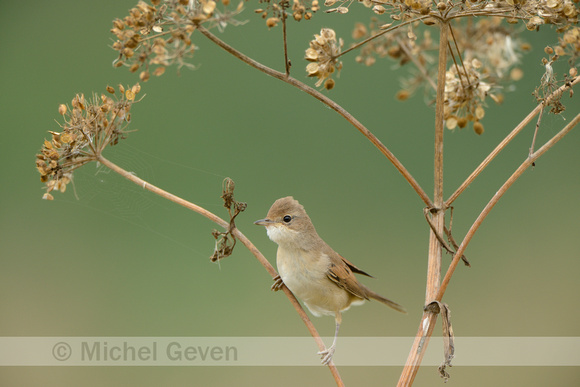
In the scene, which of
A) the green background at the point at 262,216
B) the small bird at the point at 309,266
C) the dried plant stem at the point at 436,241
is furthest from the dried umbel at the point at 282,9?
the green background at the point at 262,216

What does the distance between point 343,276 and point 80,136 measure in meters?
1.06

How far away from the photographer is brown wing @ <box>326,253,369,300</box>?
2.17 m

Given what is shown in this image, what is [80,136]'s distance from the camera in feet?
5.10

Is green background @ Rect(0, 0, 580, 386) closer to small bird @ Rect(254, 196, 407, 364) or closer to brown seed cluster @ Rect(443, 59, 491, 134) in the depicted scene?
small bird @ Rect(254, 196, 407, 364)

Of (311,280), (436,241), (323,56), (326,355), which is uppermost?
(323,56)

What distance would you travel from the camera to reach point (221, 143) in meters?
4.46

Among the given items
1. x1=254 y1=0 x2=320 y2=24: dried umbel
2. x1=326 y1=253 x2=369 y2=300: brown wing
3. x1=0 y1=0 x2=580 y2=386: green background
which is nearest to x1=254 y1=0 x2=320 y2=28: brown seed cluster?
x1=254 y1=0 x2=320 y2=24: dried umbel

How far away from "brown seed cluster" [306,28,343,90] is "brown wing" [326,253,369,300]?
2.60 ft

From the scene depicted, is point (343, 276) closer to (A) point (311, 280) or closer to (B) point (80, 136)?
(A) point (311, 280)

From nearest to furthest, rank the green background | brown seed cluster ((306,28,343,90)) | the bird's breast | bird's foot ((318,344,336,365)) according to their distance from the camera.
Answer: bird's foot ((318,344,336,365)) → brown seed cluster ((306,28,343,90)) → the bird's breast → the green background

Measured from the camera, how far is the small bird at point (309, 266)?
2104 millimetres

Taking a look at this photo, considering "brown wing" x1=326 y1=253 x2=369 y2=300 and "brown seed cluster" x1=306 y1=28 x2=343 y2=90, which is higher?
"brown seed cluster" x1=306 y1=28 x2=343 y2=90

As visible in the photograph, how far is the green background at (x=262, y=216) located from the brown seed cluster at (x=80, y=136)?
2.36m

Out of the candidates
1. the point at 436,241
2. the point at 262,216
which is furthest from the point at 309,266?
the point at 262,216
